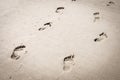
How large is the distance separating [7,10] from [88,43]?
1.78 metres

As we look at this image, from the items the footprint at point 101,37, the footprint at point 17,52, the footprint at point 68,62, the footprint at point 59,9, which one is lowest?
the footprint at point 68,62

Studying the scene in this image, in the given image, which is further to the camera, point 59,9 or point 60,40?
point 59,9

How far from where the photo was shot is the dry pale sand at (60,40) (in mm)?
1896

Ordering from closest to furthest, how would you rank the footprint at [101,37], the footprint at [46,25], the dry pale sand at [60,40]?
the dry pale sand at [60,40], the footprint at [101,37], the footprint at [46,25]

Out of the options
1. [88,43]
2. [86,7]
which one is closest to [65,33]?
[88,43]

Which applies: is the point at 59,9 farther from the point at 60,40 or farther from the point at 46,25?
the point at 60,40

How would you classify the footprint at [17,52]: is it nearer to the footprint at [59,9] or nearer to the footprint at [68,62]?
the footprint at [68,62]

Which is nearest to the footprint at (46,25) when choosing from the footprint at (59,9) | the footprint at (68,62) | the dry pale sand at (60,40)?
the dry pale sand at (60,40)

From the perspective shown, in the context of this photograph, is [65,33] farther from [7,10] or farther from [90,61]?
[7,10]

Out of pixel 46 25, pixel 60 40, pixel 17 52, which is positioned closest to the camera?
pixel 17 52

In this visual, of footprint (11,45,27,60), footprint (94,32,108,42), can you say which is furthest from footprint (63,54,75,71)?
footprint (11,45,27,60)

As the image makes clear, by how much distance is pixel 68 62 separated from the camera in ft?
6.59

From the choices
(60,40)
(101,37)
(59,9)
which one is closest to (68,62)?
(60,40)

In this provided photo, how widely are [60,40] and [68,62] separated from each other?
1.50 feet
